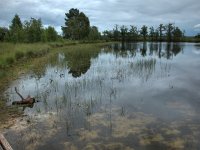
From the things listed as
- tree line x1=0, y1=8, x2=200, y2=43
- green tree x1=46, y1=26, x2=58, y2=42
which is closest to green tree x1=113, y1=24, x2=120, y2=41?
tree line x1=0, y1=8, x2=200, y2=43

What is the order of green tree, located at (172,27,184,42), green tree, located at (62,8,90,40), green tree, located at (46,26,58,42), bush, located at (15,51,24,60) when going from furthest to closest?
green tree, located at (172,27,184,42), green tree, located at (62,8,90,40), green tree, located at (46,26,58,42), bush, located at (15,51,24,60)

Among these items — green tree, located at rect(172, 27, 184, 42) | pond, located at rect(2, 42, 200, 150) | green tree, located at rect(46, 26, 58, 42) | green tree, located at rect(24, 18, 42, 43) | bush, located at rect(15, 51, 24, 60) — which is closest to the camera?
pond, located at rect(2, 42, 200, 150)

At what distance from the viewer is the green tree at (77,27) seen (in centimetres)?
9962

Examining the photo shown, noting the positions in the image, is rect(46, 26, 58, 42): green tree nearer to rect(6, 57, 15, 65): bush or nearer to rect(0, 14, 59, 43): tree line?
rect(0, 14, 59, 43): tree line

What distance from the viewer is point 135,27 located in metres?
140

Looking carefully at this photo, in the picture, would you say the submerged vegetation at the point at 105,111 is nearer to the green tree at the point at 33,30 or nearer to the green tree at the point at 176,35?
the green tree at the point at 33,30

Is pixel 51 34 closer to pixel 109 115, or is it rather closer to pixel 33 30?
pixel 33 30

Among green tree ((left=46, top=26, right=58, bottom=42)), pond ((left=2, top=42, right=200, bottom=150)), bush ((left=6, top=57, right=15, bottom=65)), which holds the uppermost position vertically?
green tree ((left=46, top=26, right=58, bottom=42))

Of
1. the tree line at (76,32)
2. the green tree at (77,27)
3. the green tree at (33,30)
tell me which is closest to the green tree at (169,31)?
the tree line at (76,32)

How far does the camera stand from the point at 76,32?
98812 mm

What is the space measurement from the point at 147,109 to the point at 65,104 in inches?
155

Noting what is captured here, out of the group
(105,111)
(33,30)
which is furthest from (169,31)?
(105,111)

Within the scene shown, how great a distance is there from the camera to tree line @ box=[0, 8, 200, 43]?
57244 millimetres

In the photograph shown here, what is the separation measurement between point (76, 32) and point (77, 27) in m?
2.21
